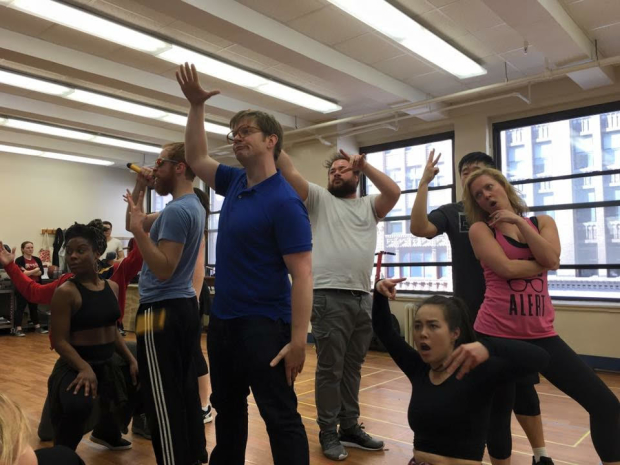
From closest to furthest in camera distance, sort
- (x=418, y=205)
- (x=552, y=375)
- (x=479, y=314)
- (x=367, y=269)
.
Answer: (x=552, y=375) → (x=479, y=314) → (x=418, y=205) → (x=367, y=269)

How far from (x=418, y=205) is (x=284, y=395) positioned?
3.56 feet

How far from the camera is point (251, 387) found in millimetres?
1603

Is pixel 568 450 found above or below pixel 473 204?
below

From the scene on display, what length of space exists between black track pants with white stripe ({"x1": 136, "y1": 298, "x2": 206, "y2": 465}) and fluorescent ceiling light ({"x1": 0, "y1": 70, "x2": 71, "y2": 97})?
4731mm

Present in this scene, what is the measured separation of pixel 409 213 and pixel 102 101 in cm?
426

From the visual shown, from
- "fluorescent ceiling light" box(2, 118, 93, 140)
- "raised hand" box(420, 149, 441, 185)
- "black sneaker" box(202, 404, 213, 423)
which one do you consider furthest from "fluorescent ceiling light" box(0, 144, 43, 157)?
"raised hand" box(420, 149, 441, 185)

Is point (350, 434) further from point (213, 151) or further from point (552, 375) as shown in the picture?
point (213, 151)

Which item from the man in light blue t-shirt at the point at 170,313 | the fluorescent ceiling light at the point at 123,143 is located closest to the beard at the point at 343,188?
the man in light blue t-shirt at the point at 170,313

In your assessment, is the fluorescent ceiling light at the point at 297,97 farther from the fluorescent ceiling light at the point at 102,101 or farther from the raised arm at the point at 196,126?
the raised arm at the point at 196,126

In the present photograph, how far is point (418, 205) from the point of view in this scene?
2273mm

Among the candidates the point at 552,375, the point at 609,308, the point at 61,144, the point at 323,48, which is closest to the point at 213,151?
the point at 61,144

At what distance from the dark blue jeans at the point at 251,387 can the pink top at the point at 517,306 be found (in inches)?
32.6

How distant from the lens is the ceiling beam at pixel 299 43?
3.93 meters

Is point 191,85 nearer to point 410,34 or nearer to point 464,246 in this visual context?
point 464,246
